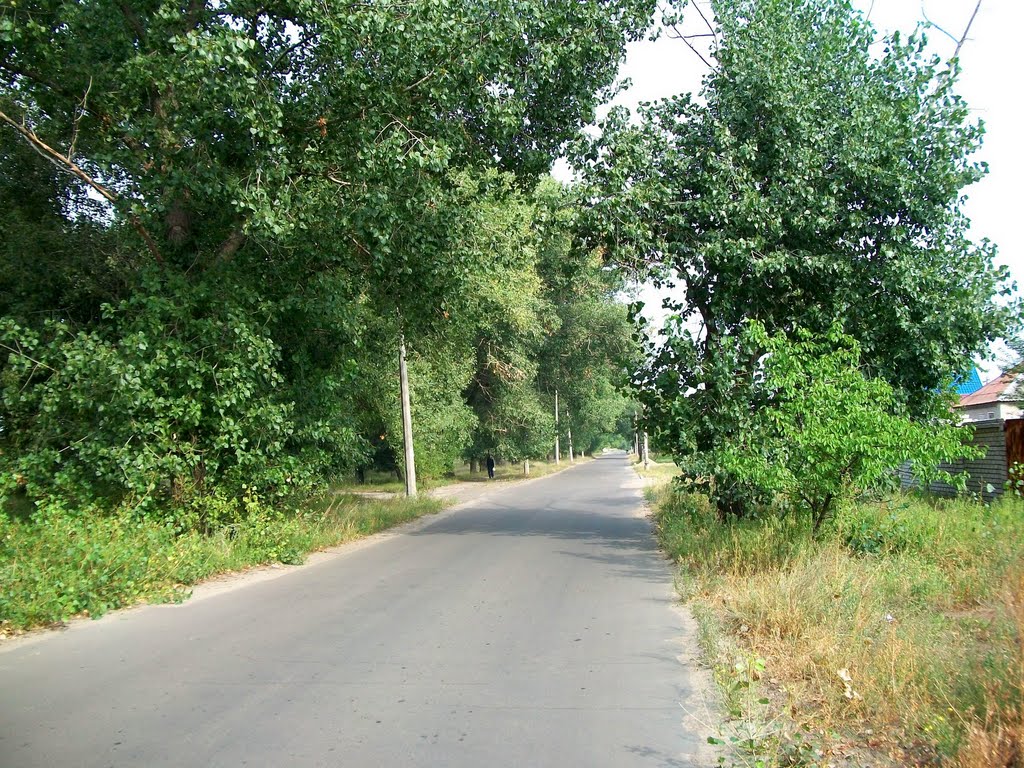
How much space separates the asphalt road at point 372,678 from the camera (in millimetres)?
4672

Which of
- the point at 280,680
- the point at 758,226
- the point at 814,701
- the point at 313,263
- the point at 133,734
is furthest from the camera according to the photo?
the point at 313,263

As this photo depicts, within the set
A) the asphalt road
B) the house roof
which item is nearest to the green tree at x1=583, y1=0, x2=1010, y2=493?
the asphalt road

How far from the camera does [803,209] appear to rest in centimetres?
1210

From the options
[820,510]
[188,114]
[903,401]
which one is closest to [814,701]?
[820,510]

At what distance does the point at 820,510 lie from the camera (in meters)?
10.4

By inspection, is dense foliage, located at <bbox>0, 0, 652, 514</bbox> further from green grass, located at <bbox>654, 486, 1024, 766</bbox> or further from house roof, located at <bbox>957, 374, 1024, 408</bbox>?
house roof, located at <bbox>957, 374, 1024, 408</bbox>

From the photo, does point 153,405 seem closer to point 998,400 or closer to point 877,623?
point 877,623

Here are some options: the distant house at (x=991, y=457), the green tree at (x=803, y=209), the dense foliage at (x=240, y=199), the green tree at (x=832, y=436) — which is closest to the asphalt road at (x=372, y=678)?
the green tree at (x=832, y=436)

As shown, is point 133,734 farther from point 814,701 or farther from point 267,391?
point 267,391

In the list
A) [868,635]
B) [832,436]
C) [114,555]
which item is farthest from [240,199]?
[868,635]

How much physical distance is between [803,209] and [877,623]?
7.50m

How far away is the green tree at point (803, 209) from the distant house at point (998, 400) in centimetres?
830

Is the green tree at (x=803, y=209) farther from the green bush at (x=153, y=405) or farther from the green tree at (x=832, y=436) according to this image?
the green bush at (x=153, y=405)

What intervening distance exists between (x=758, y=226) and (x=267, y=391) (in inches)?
322
